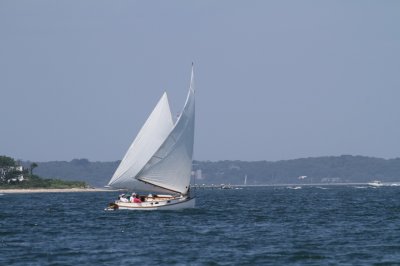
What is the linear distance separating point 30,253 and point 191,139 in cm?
4351

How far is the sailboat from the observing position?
95.3 metres

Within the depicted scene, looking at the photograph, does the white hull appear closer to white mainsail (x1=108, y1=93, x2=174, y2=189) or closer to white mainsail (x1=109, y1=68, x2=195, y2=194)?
white mainsail (x1=109, y1=68, x2=195, y2=194)

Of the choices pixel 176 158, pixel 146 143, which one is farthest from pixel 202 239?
pixel 146 143

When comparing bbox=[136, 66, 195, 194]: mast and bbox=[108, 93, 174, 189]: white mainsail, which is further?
bbox=[108, 93, 174, 189]: white mainsail

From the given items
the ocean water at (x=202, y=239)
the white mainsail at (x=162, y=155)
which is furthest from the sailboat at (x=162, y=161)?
the ocean water at (x=202, y=239)

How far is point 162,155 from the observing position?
9500 cm

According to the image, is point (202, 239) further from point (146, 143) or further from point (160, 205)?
point (146, 143)

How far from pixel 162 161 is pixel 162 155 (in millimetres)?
643

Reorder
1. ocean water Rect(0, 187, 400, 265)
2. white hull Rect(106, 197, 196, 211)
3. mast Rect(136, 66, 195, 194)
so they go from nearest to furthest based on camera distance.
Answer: ocean water Rect(0, 187, 400, 265)
mast Rect(136, 66, 195, 194)
white hull Rect(106, 197, 196, 211)

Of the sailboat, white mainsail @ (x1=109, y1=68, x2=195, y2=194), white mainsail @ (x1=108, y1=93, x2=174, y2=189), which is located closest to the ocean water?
the sailboat

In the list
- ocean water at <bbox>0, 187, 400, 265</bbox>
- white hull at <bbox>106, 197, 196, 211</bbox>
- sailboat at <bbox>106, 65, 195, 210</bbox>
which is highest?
sailboat at <bbox>106, 65, 195, 210</bbox>

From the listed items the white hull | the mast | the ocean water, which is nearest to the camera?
the ocean water

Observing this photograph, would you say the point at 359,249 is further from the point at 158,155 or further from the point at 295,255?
the point at 158,155

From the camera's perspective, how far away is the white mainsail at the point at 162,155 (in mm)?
95312
